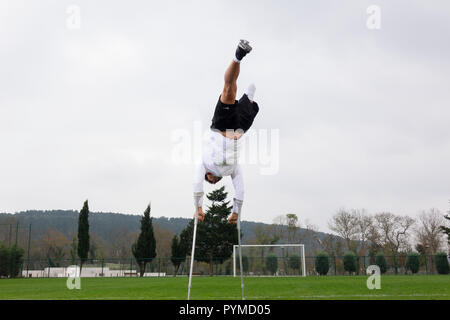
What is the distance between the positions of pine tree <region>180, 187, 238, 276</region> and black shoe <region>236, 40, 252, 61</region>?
42679mm

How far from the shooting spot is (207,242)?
4856 centimetres

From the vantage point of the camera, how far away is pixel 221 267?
154 feet

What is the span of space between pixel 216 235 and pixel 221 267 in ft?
12.8

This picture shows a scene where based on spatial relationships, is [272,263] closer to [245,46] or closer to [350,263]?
[350,263]

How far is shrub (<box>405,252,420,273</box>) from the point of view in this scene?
3925cm

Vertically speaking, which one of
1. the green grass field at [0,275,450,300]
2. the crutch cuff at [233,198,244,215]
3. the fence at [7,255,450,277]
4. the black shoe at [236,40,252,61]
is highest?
the black shoe at [236,40,252,61]

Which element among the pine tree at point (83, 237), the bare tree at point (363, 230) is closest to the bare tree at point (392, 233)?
the bare tree at point (363, 230)

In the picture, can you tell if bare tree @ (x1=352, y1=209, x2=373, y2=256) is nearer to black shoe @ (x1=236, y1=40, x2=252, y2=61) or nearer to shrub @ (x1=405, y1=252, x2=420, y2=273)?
shrub @ (x1=405, y1=252, x2=420, y2=273)

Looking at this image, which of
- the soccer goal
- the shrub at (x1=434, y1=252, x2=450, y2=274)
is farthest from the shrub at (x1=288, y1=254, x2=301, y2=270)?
the shrub at (x1=434, y1=252, x2=450, y2=274)

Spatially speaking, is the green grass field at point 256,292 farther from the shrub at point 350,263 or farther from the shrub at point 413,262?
the shrub at point 413,262

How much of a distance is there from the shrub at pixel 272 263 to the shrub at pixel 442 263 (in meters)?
15.4

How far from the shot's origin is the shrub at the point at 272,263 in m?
A: 39.5

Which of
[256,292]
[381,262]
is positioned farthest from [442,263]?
[256,292]
